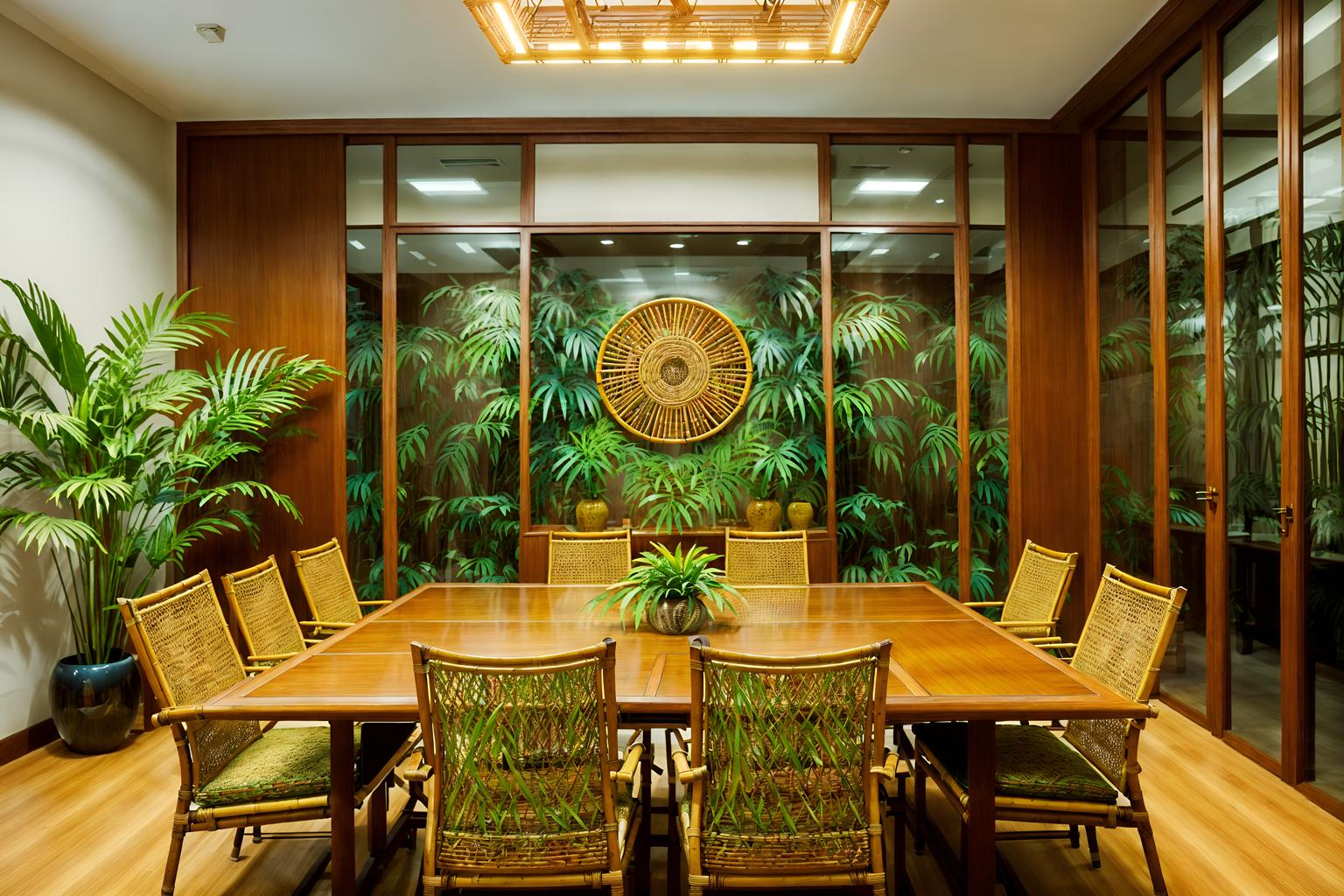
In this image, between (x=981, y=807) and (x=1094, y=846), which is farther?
(x=1094, y=846)

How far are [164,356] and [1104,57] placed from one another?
17.8 ft

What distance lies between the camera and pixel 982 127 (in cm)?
462

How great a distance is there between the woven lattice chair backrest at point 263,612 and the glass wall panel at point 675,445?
1.86 meters

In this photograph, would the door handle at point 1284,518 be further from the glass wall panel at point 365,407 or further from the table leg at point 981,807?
the glass wall panel at point 365,407

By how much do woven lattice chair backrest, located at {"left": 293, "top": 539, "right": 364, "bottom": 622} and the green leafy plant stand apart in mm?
880

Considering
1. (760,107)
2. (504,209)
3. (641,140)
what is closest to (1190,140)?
(760,107)

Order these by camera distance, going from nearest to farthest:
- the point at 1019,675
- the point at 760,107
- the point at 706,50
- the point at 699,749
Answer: the point at 699,749
the point at 1019,675
the point at 706,50
the point at 760,107

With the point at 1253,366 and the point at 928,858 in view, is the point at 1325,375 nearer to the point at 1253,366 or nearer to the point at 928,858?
the point at 1253,366

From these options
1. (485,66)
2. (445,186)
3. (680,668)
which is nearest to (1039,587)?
(680,668)

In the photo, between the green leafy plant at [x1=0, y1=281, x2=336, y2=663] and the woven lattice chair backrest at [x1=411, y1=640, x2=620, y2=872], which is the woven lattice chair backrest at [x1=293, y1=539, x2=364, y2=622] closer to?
the green leafy plant at [x1=0, y1=281, x2=336, y2=663]

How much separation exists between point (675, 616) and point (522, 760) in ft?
2.98

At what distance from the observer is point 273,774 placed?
217cm

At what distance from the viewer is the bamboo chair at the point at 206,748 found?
2.08 m

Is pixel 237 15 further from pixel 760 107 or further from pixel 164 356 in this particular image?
pixel 760 107
